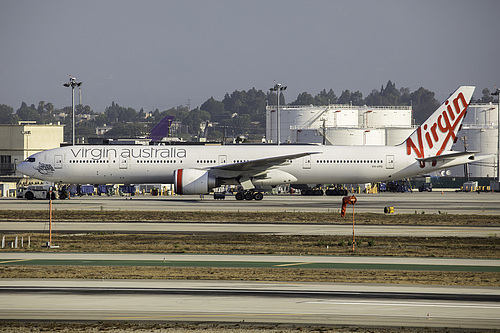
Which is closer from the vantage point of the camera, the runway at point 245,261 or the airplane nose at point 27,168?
the runway at point 245,261

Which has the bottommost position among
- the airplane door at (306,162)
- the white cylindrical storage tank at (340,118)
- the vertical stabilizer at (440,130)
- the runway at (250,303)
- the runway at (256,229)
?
the runway at (250,303)

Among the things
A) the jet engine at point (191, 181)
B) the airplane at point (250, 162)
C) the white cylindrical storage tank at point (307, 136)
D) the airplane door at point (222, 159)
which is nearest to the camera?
the jet engine at point (191, 181)

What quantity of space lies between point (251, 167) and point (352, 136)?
76.0 m

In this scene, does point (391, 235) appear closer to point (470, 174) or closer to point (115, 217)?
point (115, 217)

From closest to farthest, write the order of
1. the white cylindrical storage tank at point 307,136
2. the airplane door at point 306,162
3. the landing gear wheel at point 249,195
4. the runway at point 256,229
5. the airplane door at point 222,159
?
the runway at point 256,229, the airplane door at point 222,159, the landing gear wheel at point 249,195, the airplane door at point 306,162, the white cylindrical storage tank at point 307,136

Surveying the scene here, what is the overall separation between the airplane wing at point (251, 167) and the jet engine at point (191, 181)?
138 cm

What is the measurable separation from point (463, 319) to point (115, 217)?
29.3m

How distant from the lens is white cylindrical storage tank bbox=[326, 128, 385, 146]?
129 m

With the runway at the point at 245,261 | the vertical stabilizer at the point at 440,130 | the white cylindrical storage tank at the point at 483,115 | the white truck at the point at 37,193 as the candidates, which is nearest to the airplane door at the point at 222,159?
the white truck at the point at 37,193

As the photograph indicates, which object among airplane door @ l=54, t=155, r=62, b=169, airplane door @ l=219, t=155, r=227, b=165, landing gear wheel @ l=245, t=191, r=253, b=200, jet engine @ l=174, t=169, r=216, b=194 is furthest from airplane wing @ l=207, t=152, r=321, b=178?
airplane door @ l=54, t=155, r=62, b=169

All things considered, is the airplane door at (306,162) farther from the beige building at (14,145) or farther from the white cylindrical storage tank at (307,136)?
the white cylindrical storage tank at (307,136)

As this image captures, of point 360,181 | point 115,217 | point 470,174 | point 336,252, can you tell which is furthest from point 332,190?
point 470,174

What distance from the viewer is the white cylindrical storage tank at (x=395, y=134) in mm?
135125

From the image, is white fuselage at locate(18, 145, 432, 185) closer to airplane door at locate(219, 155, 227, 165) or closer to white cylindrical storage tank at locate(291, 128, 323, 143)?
airplane door at locate(219, 155, 227, 165)
